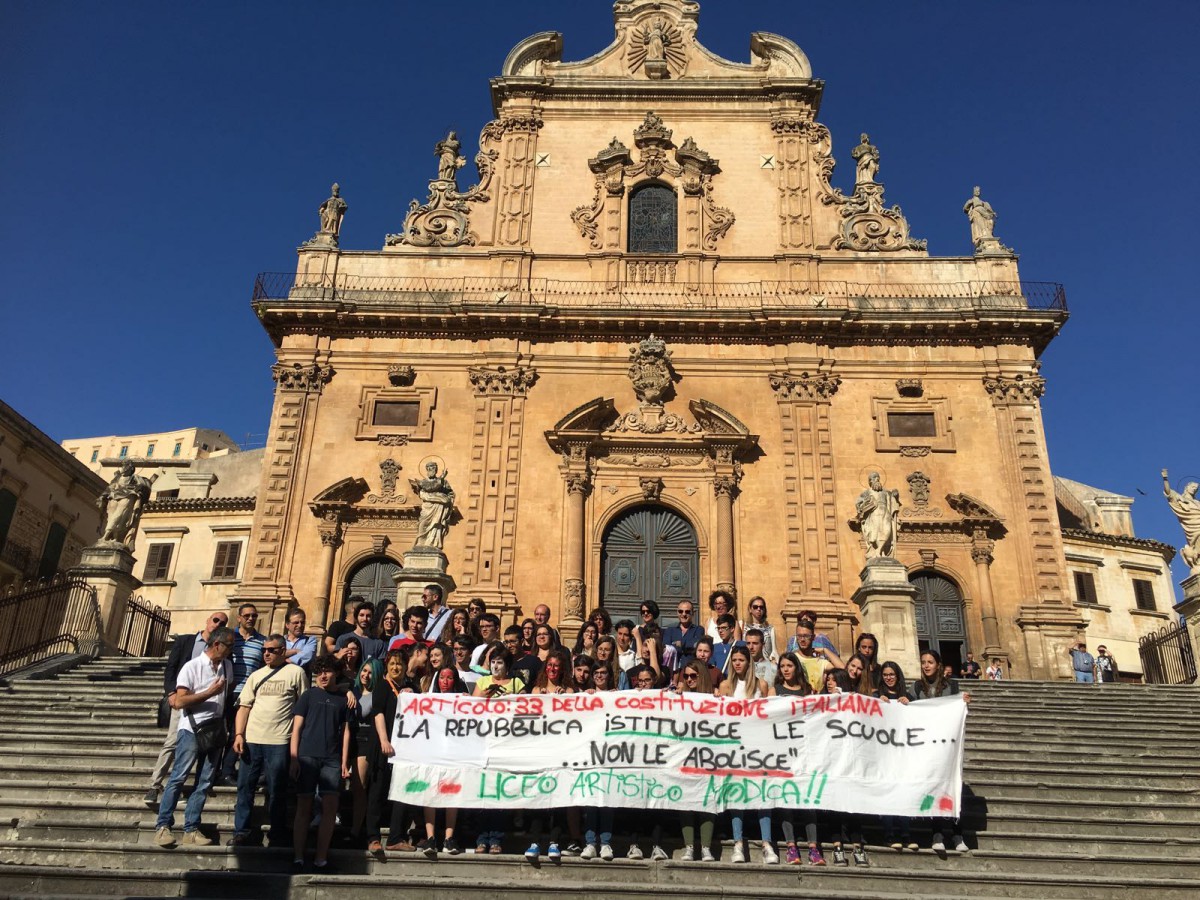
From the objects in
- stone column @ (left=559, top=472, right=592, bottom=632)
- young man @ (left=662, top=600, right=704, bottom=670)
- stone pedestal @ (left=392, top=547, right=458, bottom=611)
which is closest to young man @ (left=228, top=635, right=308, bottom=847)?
young man @ (left=662, top=600, right=704, bottom=670)

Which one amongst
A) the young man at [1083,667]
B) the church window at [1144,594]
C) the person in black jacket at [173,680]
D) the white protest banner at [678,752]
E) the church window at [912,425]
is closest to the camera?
the white protest banner at [678,752]

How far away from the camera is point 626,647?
9258 millimetres

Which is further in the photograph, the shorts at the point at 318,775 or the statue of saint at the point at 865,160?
the statue of saint at the point at 865,160

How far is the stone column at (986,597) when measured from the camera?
19469mm

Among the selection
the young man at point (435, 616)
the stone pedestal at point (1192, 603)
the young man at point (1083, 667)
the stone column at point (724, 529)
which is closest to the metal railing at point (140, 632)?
the young man at point (435, 616)

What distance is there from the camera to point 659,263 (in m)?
23.6

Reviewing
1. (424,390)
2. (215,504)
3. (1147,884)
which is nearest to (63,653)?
(424,390)

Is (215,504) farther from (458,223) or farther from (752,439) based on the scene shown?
(752,439)

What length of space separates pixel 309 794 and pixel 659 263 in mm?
18328

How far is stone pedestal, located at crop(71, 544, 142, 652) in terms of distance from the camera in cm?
1600

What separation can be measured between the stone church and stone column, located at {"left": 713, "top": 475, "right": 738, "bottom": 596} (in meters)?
0.06

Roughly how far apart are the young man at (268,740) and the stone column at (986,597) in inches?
624

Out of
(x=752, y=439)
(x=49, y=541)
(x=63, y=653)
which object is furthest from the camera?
(x=49, y=541)

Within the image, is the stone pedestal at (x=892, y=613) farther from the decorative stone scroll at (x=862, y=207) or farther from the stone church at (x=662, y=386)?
the decorative stone scroll at (x=862, y=207)
